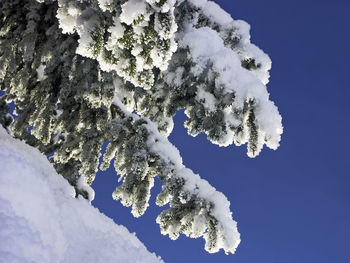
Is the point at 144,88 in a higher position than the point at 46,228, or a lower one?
higher

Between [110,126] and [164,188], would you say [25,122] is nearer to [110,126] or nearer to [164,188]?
[110,126]

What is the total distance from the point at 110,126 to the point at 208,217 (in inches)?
54.2

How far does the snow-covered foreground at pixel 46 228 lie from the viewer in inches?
60.4

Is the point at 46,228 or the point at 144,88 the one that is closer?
the point at 46,228

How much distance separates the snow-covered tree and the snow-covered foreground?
2.78 feet

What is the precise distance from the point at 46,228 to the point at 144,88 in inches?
53.1

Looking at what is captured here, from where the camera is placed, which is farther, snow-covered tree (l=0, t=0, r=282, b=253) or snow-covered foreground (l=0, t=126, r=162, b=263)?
snow-covered tree (l=0, t=0, r=282, b=253)

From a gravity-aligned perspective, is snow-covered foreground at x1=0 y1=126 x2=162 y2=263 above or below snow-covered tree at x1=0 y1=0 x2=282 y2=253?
below

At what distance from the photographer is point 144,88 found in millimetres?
2752

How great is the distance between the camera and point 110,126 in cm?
365

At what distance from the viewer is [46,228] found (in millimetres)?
1704

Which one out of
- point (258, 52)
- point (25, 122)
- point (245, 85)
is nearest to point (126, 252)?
→ point (245, 85)

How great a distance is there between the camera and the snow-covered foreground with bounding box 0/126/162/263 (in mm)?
1533

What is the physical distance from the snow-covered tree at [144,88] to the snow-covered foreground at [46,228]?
2.78ft
